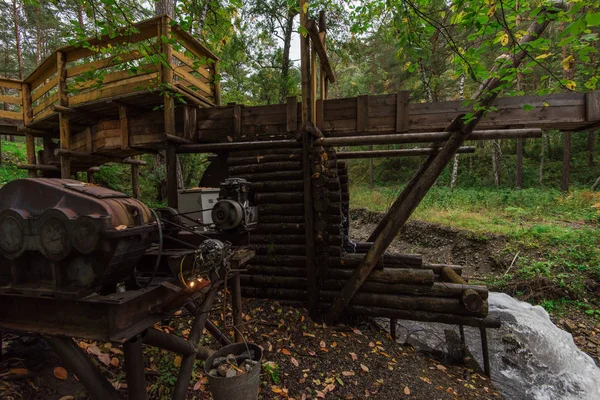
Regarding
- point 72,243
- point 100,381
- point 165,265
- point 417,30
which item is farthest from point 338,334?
point 417,30

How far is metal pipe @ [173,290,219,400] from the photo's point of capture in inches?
110

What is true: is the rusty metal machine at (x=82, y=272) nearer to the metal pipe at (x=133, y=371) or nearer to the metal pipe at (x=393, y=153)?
the metal pipe at (x=133, y=371)

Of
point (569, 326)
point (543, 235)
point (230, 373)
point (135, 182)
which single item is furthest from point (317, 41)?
point (543, 235)

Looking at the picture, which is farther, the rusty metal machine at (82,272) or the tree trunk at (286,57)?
the tree trunk at (286,57)

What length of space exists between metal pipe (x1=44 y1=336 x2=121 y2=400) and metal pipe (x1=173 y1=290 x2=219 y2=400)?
0.61 metres

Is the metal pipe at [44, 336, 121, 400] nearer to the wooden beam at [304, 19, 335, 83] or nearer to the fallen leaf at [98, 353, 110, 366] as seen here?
the fallen leaf at [98, 353, 110, 366]

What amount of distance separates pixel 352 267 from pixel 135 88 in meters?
5.99

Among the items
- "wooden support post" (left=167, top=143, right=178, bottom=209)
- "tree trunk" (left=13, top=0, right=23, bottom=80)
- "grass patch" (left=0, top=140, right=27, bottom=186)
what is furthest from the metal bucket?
"tree trunk" (left=13, top=0, right=23, bottom=80)

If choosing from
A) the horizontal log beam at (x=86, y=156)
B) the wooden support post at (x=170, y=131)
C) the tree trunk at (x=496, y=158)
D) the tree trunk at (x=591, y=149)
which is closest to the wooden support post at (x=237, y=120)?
the wooden support post at (x=170, y=131)

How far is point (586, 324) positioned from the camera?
23.4 ft

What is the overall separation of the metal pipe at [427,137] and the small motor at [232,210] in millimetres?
2049

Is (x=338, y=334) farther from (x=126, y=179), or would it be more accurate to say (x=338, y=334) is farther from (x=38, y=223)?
(x=126, y=179)

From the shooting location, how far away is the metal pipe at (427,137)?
4547 millimetres

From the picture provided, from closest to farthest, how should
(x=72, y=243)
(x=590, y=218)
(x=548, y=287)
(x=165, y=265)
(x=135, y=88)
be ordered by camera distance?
1. (x=72, y=243)
2. (x=165, y=265)
3. (x=135, y=88)
4. (x=548, y=287)
5. (x=590, y=218)
